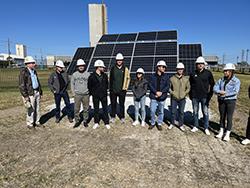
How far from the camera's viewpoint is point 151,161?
177 inches

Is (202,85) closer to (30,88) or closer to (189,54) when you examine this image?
(30,88)

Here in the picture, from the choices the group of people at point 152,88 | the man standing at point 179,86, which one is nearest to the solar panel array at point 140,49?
the group of people at point 152,88

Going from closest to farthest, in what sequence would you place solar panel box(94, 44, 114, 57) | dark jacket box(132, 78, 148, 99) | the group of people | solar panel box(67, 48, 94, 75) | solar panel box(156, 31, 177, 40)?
the group of people
dark jacket box(132, 78, 148, 99)
solar panel box(94, 44, 114, 57)
solar panel box(156, 31, 177, 40)
solar panel box(67, 48, 94, 75)

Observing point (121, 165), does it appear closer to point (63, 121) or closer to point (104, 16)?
point (63, 121)

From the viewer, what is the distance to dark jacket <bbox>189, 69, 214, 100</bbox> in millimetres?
5727

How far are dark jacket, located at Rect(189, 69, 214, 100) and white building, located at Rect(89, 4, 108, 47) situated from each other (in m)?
7.41

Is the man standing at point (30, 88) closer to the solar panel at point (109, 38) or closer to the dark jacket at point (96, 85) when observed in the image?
the dark jacket at point (96, 85)

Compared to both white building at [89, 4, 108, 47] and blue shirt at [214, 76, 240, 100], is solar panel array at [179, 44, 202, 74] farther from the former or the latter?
white building at [89, 4, 108, 47]

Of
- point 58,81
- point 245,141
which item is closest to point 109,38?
point 58,81

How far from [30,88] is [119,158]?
3228mm

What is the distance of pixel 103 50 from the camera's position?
33.5 ft

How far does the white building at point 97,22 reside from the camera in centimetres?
1151

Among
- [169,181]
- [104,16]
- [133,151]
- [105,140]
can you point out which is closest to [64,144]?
[105,140]

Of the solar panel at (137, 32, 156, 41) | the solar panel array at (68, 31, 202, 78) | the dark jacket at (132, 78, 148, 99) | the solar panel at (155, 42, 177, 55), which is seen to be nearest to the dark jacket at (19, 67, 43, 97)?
the dark jacket at (132, 78, 148, 99)
